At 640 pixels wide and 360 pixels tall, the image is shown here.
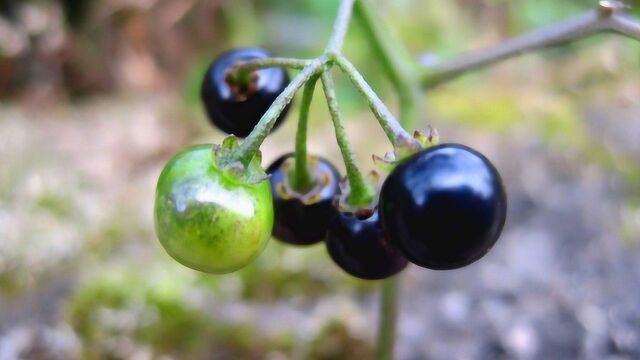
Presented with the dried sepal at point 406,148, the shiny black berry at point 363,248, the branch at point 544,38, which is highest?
the dried sepal at point 406,148

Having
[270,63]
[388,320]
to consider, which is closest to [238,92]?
[270,63]

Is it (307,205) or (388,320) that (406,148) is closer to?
(307,205)

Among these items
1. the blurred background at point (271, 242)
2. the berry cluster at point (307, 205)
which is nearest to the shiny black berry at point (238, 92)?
the berry cluster at point (307, 205)

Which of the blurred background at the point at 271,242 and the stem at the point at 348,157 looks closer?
the stem at the point at 348,157

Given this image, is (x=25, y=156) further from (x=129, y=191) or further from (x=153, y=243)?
(x=153, y=243)

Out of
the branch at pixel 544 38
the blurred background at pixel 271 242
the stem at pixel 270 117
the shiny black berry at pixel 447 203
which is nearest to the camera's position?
the shiny black berry at pixel 447 203

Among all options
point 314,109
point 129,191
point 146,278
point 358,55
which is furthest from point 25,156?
point 358,55

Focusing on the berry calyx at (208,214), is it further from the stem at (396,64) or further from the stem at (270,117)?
the stem at (396,64)
